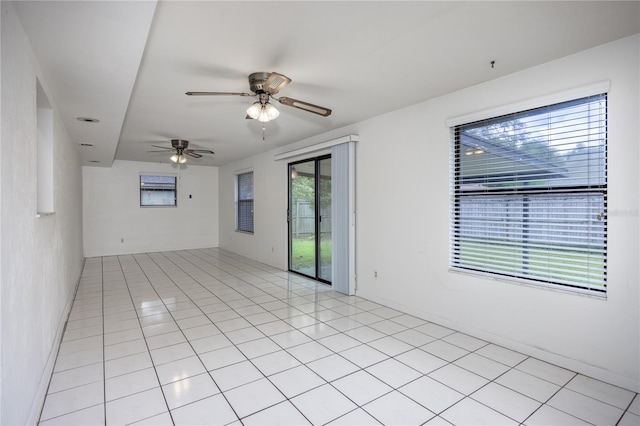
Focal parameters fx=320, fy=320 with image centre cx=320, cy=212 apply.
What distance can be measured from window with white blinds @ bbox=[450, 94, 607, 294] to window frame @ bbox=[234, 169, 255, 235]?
17.3 feet

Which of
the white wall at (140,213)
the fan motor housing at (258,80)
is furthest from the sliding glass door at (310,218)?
the white wall at (140,213)

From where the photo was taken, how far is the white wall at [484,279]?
7.59 ft

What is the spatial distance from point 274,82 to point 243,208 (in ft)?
19.6

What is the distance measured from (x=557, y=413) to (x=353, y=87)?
3.05 metres

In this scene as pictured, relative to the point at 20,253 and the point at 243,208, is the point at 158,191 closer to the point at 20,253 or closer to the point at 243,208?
the point at 243,208

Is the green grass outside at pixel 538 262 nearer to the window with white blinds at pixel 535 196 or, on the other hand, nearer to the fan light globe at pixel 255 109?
the window with white blinds at pixel 535 196

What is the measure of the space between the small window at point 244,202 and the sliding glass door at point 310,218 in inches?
78.5

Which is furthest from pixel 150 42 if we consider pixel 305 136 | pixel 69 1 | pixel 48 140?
pixel 305 136

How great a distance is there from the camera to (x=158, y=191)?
8.63 metres

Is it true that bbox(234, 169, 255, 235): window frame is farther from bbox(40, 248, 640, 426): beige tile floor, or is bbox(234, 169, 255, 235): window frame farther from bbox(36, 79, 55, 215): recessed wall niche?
bbox(36, 79, 55, 215): recessed wall niche

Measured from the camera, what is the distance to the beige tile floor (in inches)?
79.7

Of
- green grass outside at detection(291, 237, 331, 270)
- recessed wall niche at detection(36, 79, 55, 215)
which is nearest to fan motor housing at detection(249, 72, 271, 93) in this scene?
recessed wall niche at detection(36, 79, 55, 215)

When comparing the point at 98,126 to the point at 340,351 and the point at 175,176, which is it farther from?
the point at 175,176

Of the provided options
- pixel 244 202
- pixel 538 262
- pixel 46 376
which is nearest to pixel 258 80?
pixel 46 376
